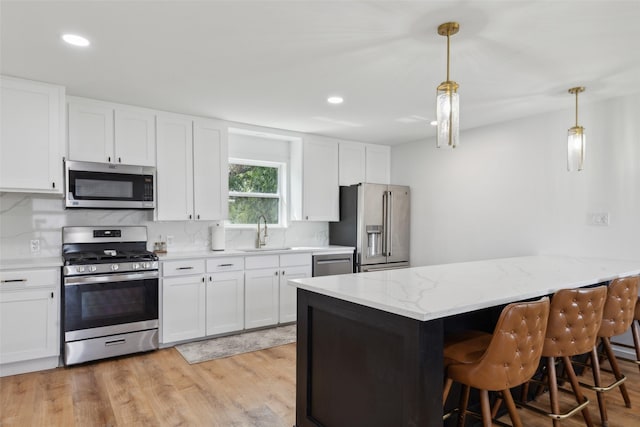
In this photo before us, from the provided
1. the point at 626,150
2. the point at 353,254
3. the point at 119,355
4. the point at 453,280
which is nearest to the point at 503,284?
the point at 453,280

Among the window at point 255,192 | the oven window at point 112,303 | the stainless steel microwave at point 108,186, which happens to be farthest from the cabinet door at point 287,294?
the stainless steel microwave at point 108,186

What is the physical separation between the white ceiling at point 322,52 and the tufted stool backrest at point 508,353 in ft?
5.06

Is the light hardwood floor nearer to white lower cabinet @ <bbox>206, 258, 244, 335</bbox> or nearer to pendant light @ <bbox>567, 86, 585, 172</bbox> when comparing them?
white lower cabinet @ <bbox>206, 258, 244, 335</bbox>

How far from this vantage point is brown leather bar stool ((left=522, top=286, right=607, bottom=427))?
2006 millimetres

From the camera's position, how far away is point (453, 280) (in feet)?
7.47

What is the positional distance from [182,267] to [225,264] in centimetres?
44

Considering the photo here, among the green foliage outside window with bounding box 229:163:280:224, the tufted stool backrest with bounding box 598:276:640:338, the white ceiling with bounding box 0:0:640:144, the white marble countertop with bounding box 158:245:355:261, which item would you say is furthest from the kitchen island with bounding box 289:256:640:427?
the green foliage outside window with bounding box 229:163:280:224

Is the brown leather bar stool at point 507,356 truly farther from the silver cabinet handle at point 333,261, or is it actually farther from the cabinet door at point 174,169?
the cabinet door at point 174,169

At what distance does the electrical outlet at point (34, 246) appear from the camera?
346 cm

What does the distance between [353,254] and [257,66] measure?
111 inches

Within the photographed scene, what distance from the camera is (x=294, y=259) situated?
448 centimetres

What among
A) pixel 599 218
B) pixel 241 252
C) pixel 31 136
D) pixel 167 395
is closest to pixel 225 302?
pixel 241 252

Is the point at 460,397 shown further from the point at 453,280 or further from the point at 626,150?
the point at 626,150

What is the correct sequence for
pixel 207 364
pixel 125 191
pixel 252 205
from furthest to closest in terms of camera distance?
pixel 252 205, pixel 125 191, pixel 207 364
